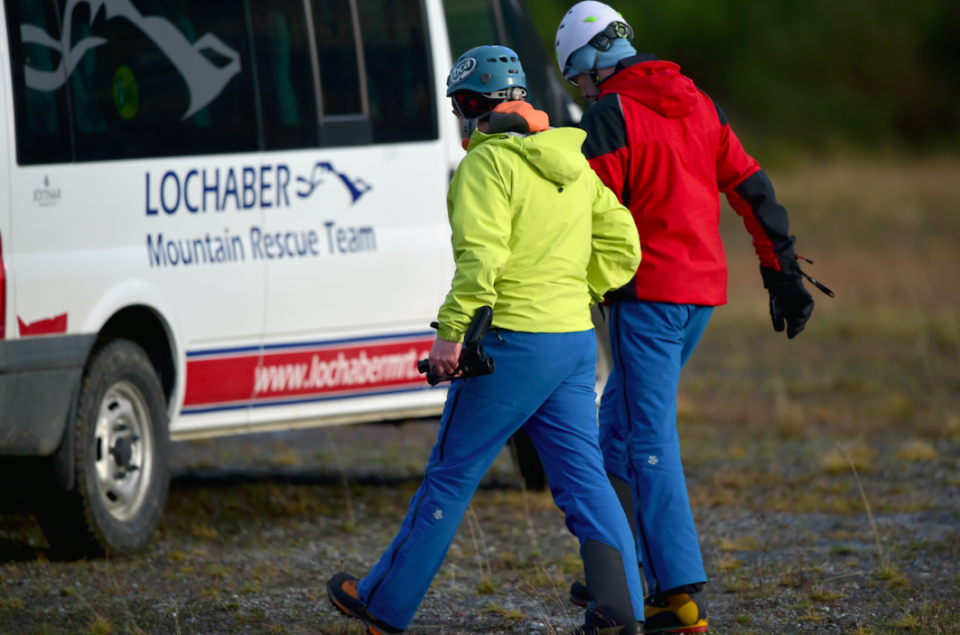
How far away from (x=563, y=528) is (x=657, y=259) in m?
2.32

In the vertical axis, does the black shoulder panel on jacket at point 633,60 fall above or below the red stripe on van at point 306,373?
above

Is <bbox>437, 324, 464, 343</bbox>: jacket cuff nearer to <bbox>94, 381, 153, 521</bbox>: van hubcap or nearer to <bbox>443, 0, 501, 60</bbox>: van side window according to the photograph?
<bbox>94, 381, 153, 521</bbox>: van hubcap

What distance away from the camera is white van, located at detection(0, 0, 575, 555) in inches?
207

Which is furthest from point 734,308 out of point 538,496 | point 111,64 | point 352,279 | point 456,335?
point 456,335

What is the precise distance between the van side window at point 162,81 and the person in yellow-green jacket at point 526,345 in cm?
188

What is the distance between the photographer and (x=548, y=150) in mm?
4051

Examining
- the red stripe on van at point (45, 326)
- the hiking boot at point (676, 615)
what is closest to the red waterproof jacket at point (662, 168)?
the hiking boot at point (676, 615)

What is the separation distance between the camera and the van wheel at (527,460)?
7.13 meters

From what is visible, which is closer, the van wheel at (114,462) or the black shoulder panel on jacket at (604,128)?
the black shoulder panel on jacket at (604,128)

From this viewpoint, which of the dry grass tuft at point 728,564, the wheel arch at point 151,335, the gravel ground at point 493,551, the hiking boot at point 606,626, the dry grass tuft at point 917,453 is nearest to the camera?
the hiking boot at point 606,626

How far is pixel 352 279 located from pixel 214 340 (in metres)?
0.70

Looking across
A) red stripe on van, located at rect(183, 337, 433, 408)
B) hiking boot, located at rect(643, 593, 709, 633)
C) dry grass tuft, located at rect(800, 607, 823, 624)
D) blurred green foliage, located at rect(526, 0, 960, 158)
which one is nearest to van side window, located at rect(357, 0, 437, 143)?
red stripe on van, located at rect(183, 337, 433, 408)

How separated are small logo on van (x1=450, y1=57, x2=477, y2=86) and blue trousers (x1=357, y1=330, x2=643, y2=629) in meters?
0.76

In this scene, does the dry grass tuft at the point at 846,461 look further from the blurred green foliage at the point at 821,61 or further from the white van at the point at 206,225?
the blurred green foliage at the point at 821,61
